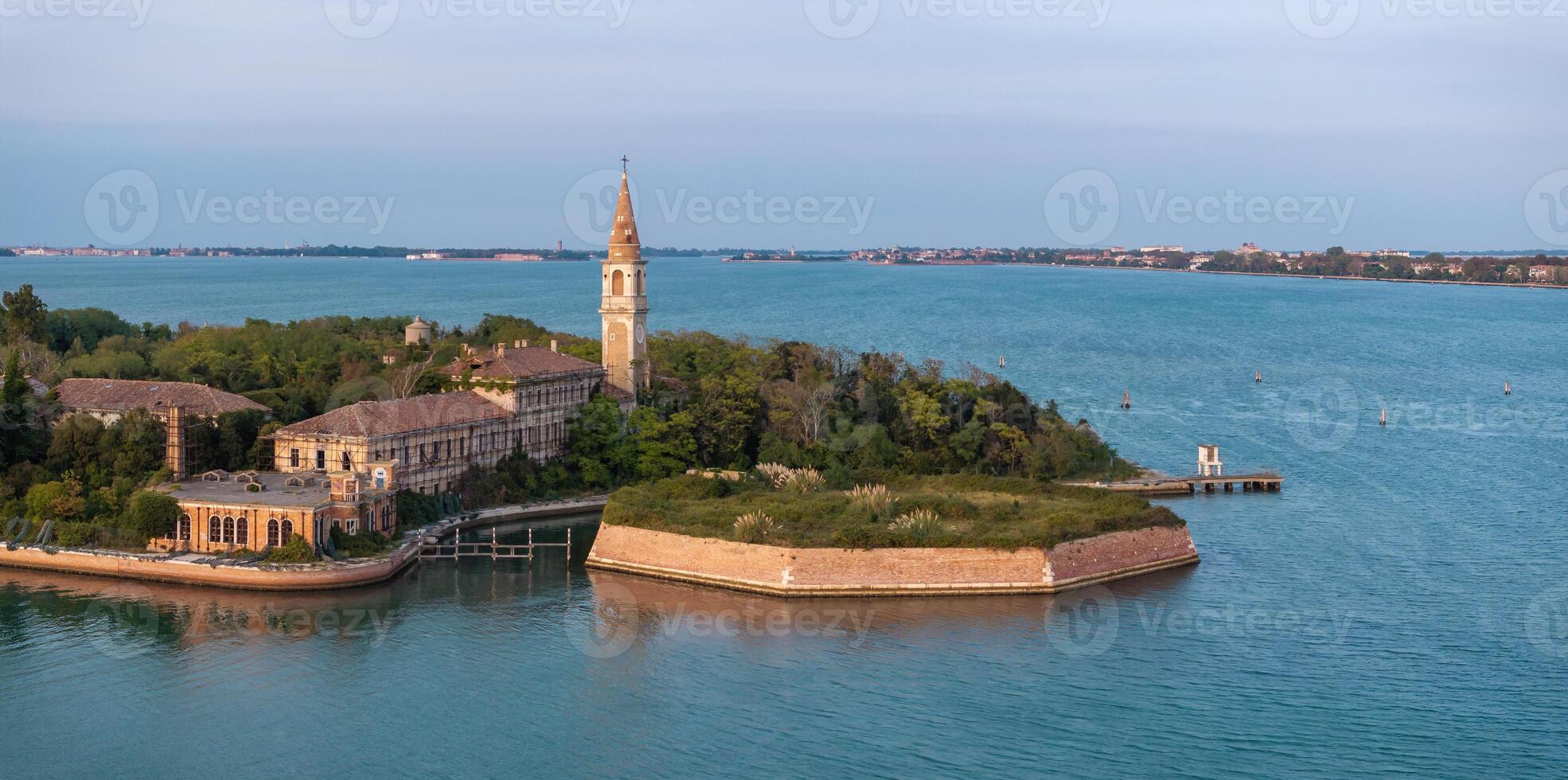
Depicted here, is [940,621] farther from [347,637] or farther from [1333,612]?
[347,637]

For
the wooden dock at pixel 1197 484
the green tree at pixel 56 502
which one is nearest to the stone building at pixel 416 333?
the green tree at pixel 56 502

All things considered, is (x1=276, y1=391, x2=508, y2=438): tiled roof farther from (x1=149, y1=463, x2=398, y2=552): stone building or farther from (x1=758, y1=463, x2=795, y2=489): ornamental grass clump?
(x1=758, y1=463, x2=795, y2=489): ornamental grass clump

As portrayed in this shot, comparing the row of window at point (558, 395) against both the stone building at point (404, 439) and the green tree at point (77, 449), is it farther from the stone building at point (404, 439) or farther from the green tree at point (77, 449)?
the green tree at point (77, 449)

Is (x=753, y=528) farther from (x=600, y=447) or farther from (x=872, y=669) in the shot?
(x=600, y=447)

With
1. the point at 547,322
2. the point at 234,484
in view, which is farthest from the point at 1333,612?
the point at 547,322

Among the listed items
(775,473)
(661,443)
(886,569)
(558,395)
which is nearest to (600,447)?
(661,443)
